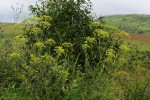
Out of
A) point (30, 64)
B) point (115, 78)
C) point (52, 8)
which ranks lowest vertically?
point (115, 78)

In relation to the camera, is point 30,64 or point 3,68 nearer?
point 30,64

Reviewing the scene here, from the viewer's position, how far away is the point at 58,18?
12.4 meters

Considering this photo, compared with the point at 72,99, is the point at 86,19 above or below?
above

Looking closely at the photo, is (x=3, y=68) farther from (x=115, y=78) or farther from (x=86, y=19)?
(x=86, y=19)

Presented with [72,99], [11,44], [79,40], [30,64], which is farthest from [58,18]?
[72,99]

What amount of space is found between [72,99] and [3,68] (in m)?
2.30

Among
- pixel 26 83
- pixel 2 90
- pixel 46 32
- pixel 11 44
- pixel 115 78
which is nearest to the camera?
pixel 26 83

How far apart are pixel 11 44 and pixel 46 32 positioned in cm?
167

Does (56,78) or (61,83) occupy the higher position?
(56,78)

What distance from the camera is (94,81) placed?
25.0 feet

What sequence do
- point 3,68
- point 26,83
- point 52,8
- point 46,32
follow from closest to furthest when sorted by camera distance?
1. point 26,83
2. point 3,68
3. point 46,32
4. point 52,8

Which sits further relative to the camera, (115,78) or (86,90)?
(115,78)

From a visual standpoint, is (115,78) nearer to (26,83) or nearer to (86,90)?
(86,90)

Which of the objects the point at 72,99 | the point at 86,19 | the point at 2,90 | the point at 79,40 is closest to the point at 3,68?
the point at 2,90
